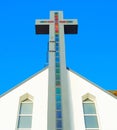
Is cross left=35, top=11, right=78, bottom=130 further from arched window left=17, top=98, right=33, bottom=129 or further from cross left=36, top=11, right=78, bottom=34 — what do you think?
arched window left=17, top=98, right=33, bottom=129

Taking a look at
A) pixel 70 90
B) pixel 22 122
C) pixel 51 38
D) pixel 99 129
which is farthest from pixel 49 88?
pixel 51 38

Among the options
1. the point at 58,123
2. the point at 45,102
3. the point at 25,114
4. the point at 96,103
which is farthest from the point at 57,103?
the point at 96,103

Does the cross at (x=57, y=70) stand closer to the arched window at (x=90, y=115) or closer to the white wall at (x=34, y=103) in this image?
the white wall at (x=34, y=103)

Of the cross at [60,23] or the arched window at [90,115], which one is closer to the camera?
the arched window at [90,115]

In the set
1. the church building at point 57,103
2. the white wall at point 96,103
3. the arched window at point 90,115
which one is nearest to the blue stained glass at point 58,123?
the church building at point 57,103

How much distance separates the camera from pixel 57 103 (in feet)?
43.8

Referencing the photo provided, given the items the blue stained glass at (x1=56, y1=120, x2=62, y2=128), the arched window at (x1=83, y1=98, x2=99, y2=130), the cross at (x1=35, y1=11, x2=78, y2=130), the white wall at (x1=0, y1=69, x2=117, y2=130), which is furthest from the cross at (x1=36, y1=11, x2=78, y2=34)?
the blue stained glass at (x1=56, y1=120, x2=62, y2=128)

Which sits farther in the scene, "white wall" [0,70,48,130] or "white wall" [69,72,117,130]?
"white wall" [69,72,117,130]

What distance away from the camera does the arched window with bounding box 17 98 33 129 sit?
12832mm

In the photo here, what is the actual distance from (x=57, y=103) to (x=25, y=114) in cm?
136

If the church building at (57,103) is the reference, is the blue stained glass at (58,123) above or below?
below

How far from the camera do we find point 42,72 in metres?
15.4

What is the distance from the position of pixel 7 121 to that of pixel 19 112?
924mm

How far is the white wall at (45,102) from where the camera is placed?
12539 millimetres
